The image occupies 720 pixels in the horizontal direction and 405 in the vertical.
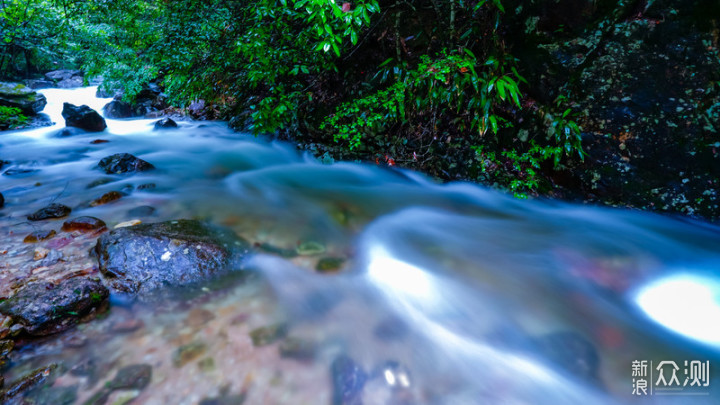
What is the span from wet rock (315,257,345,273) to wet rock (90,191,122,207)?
8.61 feet

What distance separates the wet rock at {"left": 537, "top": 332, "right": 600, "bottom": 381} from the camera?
71.3 inches

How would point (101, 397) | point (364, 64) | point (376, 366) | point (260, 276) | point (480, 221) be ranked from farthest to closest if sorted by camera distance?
point (364, 64), point (480, 221), point (260, 276), point (376, 366), point (101, 397)

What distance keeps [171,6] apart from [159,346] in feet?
19.3

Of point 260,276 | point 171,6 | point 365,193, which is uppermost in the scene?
point 171,6

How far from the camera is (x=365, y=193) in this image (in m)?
4.28

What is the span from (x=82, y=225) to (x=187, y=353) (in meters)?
1.94

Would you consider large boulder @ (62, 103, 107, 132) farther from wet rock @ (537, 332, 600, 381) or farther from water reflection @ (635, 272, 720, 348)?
water reflection @ (635, 272, 720, 348)

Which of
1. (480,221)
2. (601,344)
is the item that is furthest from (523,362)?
(480,221)

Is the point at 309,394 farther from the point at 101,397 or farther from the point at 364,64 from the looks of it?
the point at 364,64

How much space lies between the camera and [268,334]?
1932mm

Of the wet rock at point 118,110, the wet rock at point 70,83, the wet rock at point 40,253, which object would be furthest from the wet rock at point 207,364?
the wet rock at point 70,83

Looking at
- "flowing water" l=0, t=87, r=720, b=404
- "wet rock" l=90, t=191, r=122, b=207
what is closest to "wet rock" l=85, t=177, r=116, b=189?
"flowing water" l=0, t=87, r=720, b=404

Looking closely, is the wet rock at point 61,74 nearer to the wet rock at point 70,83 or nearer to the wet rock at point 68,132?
the wet rock at point 70,83

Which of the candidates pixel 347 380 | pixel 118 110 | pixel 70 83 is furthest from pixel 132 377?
pixel 70 83
